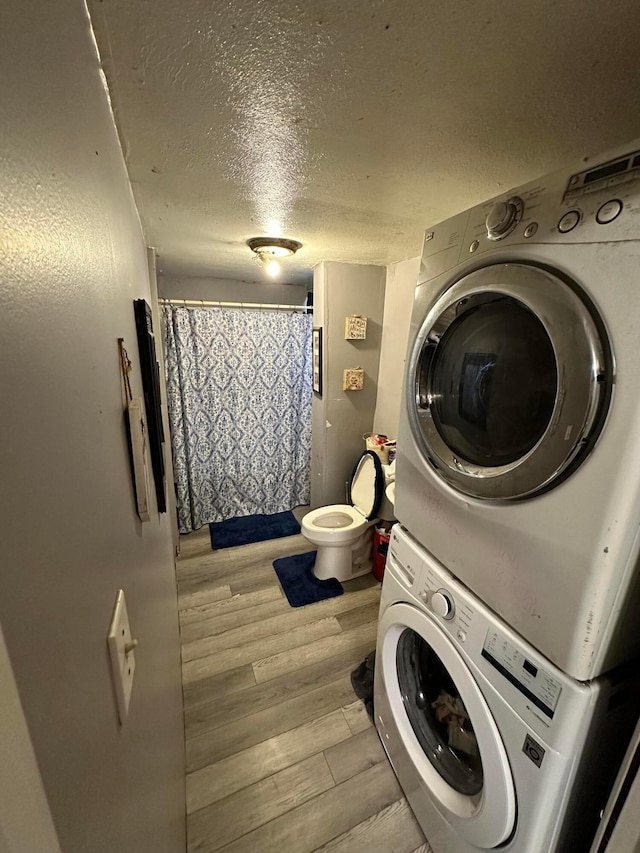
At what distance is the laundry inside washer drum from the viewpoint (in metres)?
0.95

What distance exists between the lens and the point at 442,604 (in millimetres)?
848

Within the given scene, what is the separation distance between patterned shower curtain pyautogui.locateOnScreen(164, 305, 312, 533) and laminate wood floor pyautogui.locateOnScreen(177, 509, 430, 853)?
0.74 m

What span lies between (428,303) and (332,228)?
84 cm

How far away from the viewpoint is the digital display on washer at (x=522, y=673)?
0.63 m

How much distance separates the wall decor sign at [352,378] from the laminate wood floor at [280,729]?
130cm

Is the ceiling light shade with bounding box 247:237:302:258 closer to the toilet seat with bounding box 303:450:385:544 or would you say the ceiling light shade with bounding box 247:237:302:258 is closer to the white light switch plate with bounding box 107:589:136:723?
the toilet seat with bounding box 303:450:385:544

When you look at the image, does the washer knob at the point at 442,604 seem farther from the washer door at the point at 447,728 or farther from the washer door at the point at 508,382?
the washer door at the point at 508,382

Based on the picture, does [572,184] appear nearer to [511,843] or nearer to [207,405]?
[511,843]

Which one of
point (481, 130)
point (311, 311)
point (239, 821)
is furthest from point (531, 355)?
point (311, 311)

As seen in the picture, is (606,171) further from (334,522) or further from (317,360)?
(334,522)

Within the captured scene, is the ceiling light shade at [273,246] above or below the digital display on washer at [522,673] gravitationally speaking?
above

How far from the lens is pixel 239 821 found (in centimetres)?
109

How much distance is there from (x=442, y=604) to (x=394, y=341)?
5.73 ft

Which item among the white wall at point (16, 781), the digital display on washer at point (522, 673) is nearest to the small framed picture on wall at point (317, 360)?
the digital display on washer at point (522, 673)
